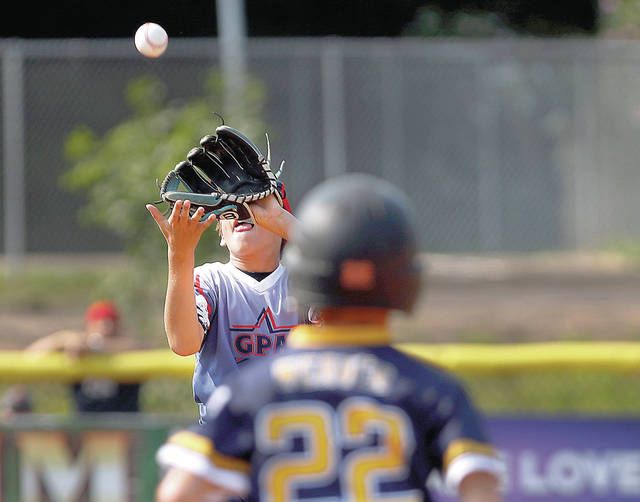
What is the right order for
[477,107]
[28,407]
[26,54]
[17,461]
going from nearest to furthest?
[17,461], [28,407], [26,54], [477,107]

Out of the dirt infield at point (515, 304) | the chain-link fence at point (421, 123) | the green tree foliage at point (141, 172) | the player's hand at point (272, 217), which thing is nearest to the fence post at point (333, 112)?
the chain-link fence at point (421, 123)

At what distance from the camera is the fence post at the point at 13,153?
40.9 ft

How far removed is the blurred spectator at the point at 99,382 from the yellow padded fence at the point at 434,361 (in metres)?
0.08

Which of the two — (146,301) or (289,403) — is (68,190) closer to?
(146,301)

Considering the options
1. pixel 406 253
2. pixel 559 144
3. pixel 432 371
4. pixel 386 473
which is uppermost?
pixel 559 144

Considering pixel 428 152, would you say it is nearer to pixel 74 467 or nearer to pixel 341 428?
pixel 74 467

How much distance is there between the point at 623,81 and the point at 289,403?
11.8m

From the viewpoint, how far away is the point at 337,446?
8.13 feet

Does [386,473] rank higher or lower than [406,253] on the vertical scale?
lower

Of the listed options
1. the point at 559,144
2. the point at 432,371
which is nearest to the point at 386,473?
the point at 432,371

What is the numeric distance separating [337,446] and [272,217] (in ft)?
5.22

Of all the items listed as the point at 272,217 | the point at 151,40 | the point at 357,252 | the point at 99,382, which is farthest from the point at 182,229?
the point at 99,382

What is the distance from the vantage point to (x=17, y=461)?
274 inches

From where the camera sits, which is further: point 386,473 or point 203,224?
point 203,224
